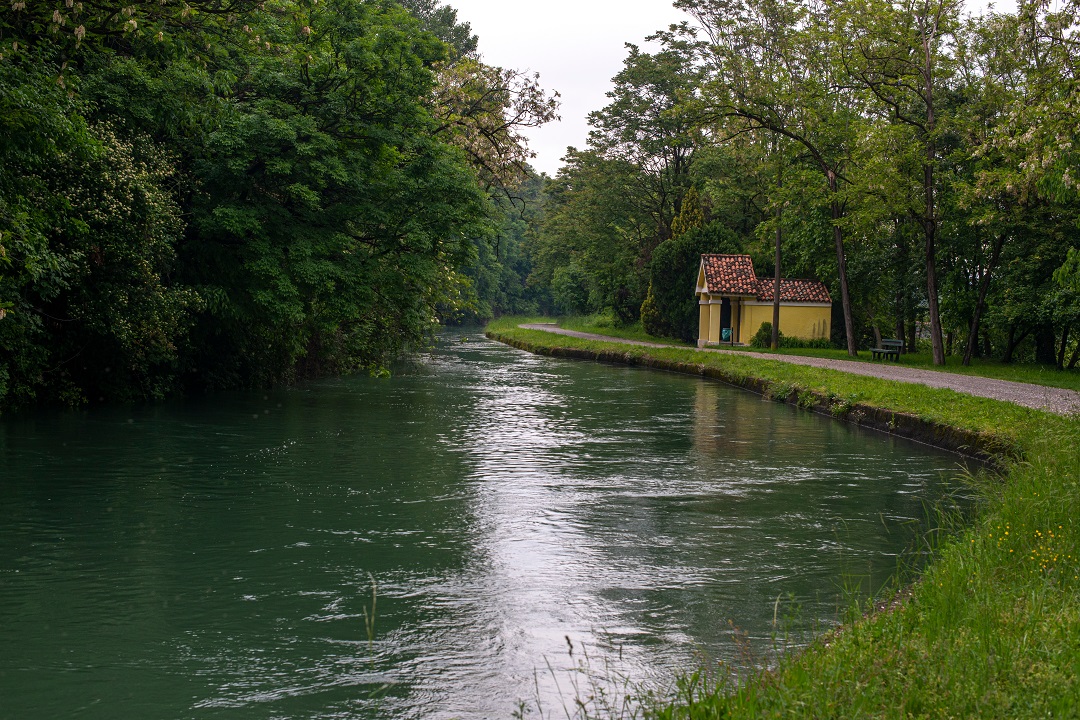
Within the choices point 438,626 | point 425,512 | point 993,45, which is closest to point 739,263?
point 993,45

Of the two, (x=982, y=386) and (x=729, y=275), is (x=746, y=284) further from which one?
(x=982, y=386)

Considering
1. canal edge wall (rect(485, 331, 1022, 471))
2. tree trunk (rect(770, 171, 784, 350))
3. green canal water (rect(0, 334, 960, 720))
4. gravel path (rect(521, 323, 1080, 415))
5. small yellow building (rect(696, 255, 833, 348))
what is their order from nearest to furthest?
1. green canal water (rect(0, 334, 960, 720))
2. canal edge wall (rect(485, 331, 1022, 471))
3. gravel path (rect(521, 323, 1080, 415))
4. tree trunk (rect(770, 171, 784, 350))
5. small yellow building (rect(696, 255, 833, 348))

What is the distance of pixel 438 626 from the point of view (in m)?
6.87

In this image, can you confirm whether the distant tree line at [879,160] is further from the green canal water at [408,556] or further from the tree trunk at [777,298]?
the green canal water at [408,556]

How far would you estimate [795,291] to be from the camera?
40.8 meters

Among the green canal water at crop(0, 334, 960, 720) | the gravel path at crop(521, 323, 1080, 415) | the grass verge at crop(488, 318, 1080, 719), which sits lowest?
the green canal water at crop(0, 334, 960, 720)

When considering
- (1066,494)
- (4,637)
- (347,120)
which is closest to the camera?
(4,637)

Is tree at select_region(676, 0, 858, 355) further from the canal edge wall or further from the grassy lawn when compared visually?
the canal edge wall

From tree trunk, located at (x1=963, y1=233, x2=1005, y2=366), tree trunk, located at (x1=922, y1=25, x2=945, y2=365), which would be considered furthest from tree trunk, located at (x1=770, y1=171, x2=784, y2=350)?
tree trunk, located at (x1=963, y1=233, x2=1005, y2=366)

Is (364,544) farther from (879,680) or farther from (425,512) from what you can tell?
(879,680)

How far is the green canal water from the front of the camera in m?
5.93

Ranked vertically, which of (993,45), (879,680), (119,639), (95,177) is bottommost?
(119,639)

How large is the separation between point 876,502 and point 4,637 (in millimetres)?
9101

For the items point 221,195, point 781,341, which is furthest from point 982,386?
point 781,341
